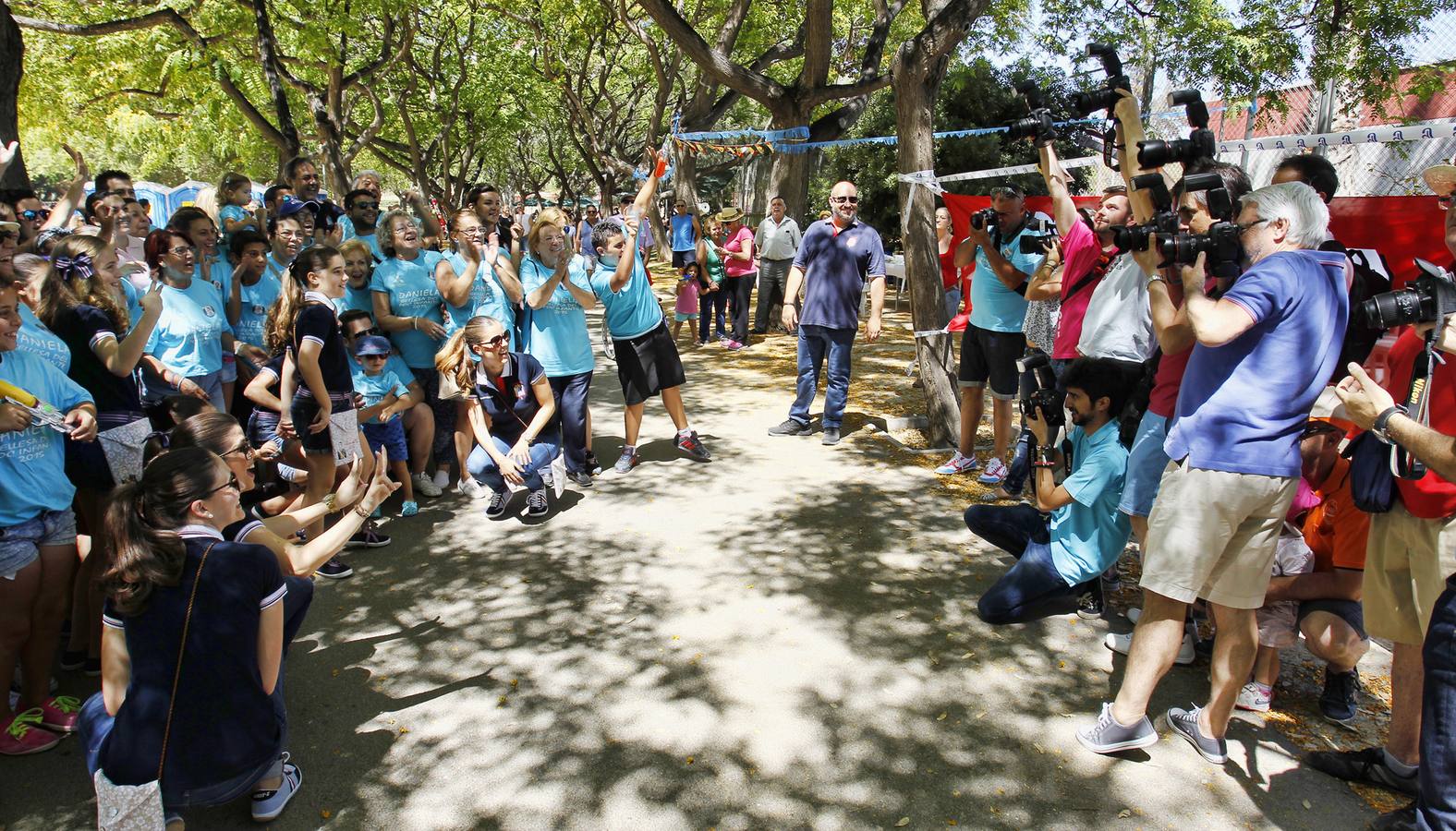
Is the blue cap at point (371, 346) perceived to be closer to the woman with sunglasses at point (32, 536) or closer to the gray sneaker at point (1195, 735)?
the woman with sunglasses at point (32, 536)

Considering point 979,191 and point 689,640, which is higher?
point 979,191

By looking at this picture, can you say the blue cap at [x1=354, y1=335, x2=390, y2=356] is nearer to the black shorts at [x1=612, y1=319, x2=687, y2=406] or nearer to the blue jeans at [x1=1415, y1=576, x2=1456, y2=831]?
the black shorts at [x1=612, y1=319, x2=687, y2=406]

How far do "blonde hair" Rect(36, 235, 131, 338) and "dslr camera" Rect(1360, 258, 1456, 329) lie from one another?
470cm

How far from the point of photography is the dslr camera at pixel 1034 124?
412 cm

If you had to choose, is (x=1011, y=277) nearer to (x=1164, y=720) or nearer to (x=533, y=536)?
(x=1164, y=720)

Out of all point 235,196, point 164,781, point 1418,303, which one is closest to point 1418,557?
point 1418,303

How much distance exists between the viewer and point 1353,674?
3326 mm

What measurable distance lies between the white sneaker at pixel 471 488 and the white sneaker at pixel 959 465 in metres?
3.09

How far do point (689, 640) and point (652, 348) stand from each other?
2830 millimetres

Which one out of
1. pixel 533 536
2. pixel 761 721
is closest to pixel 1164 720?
pixel 761 721

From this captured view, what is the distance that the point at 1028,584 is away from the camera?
3.97 meters

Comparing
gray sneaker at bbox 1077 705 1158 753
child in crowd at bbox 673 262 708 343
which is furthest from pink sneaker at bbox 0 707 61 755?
child in crowd at bbox 673 262 708 343

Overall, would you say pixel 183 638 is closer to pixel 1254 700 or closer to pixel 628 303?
pixel 1254 700

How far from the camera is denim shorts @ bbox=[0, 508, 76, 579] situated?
3002mm
